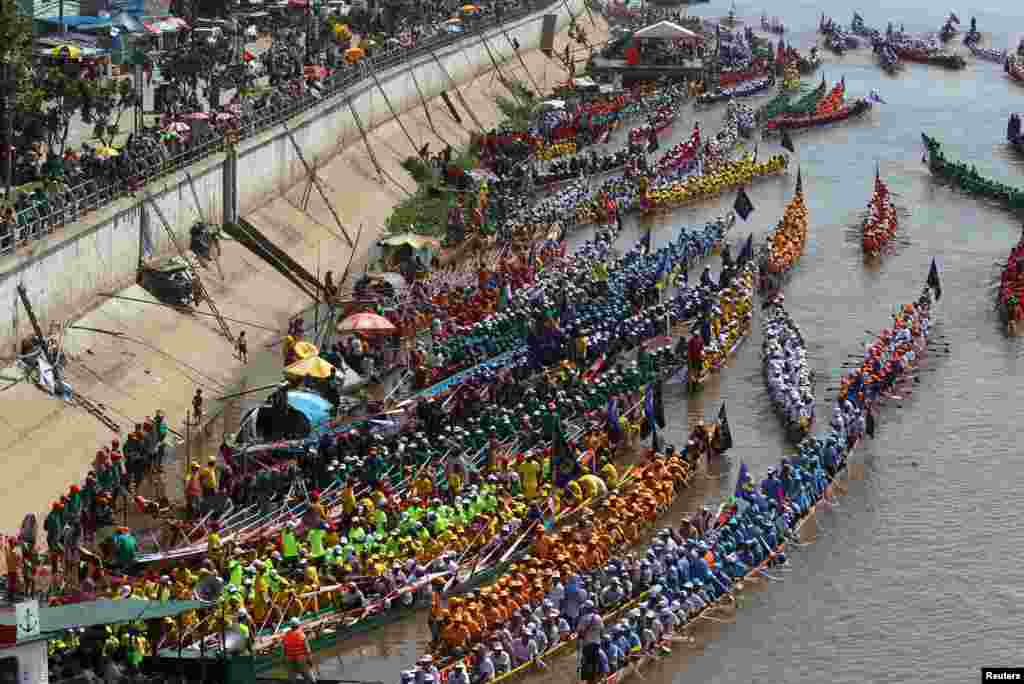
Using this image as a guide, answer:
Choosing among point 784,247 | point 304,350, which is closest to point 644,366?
point 304,350

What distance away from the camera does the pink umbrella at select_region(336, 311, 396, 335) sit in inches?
1550

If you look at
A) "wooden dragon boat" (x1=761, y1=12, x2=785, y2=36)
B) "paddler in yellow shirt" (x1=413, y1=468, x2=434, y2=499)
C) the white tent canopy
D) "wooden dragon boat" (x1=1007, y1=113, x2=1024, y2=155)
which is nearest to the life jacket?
"paddler in yellow shirt" (x1=413, y1=468, x2=434, y2=499)

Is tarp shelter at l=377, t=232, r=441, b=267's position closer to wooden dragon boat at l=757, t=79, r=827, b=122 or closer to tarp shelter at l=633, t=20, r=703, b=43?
wooden dragon boat at l=757, t=79, r=827, b=122

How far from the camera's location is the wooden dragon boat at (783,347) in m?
38.2

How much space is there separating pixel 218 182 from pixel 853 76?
57.6 metres

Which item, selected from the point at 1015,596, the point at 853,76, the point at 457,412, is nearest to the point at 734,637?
the point at 1015,596

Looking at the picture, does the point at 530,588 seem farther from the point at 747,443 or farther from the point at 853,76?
the point at 853,76

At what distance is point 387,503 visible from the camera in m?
30.5

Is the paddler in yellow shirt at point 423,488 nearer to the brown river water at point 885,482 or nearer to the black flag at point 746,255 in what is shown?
the brown river water at point 885,482

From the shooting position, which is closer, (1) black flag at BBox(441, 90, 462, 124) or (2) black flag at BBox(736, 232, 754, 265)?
(2) black flag at BBox(736, 232, 754, 265)

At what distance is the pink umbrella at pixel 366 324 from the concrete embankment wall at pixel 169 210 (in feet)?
15.5

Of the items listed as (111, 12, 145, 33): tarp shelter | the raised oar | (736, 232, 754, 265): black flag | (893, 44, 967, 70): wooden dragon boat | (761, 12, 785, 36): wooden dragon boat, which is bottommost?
the raised oar

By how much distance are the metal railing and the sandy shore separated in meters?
1.87

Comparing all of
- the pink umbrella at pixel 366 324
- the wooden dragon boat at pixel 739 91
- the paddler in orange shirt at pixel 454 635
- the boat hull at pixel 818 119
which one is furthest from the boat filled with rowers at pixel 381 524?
the wooden dragon boat at pixel 739 91
